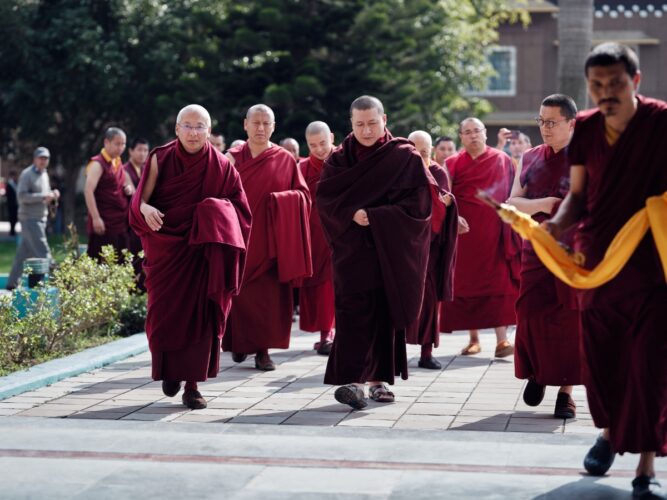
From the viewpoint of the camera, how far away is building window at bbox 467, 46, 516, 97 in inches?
1549

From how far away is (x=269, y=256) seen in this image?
30.7 feet

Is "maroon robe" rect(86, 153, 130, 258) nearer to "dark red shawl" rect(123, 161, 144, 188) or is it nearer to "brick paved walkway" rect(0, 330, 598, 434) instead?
"dark red shawl" rect(123, 161, 144, 188)

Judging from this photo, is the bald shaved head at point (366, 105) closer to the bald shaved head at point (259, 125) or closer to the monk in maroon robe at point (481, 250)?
the bald shaved head at point (259, 125)

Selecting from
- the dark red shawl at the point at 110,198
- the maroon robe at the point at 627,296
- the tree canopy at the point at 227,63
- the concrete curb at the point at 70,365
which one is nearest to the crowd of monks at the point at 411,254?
the maroon robe at the point at 627,296

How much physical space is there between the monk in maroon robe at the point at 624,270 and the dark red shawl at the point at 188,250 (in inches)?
106

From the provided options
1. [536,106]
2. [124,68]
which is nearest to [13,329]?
[124,68]

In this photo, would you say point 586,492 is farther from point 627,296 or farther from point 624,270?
point 624,270

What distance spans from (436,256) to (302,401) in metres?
2.19

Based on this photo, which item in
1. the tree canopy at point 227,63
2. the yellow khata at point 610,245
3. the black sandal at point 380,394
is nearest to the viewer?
the yellow khata at point 610,245

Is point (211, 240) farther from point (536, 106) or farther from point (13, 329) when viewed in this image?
point (536, 106)

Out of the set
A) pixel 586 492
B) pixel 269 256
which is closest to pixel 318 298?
pixel 269 256

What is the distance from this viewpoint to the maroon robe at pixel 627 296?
5129 millimetres

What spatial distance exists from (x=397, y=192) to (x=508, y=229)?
3.04 m

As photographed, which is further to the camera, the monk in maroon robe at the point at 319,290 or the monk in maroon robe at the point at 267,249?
the monk in maroon robe at the point at 319,290
